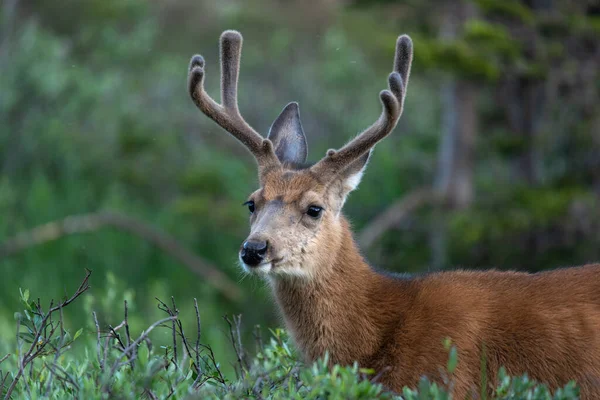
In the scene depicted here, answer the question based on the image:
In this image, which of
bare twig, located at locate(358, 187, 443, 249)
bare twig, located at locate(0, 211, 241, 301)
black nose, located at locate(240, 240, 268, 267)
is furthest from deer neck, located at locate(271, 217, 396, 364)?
bare twig, located at locate(0, 211, 241, 301)

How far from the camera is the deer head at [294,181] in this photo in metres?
5.19

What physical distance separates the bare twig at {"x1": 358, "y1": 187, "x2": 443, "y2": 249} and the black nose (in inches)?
215

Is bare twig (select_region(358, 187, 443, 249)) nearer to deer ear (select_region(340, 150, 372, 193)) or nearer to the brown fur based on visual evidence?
deer ear (select_region(340, 150, 372, 193))

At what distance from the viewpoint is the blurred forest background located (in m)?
9.70

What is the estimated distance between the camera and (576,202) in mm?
9492

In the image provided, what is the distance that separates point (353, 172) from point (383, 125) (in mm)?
428

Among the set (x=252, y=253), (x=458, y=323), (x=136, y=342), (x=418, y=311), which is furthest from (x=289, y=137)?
(x=136, y=342)

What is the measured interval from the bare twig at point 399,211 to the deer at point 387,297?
4596 millimetres

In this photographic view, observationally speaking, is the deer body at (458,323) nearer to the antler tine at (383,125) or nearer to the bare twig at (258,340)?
the bare twig at (258,340)

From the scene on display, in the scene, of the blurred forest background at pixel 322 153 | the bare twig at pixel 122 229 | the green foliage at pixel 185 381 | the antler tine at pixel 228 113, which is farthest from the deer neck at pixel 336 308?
the bare twig at pixel 122 229

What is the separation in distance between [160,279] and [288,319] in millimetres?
6450

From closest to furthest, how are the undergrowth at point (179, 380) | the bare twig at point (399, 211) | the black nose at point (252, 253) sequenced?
1. the undergrowth at point (179, 380)
2. the black nose at point (252, 253)
3. the bare twig at point (399, 211)

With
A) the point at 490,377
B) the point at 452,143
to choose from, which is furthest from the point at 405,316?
the point at 452,143

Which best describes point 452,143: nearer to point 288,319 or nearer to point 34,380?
point 288,319
